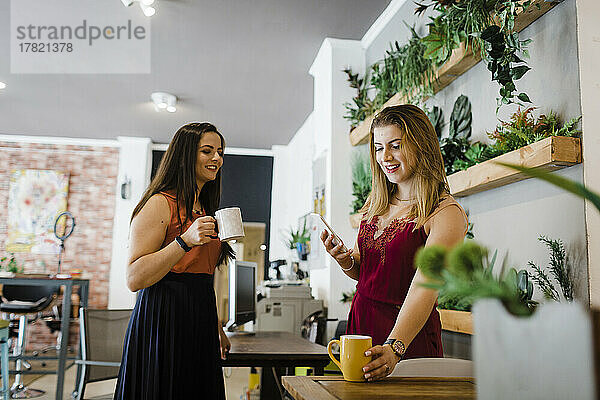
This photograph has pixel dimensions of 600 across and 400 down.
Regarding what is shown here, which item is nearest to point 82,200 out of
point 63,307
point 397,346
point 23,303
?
point 23,303

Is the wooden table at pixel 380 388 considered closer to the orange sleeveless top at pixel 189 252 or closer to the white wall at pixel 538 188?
the orange sleeveless top at pixel 189 252

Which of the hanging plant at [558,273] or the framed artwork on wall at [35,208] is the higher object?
the framed artwork on wall at [35,208]

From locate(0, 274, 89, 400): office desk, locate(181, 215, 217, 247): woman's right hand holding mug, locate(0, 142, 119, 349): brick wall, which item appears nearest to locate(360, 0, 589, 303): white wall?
locate(181, 215, 217, 247): woman's right hand holding mug

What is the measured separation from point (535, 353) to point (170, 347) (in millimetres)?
1488

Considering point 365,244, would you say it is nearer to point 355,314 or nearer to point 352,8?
point 355,314

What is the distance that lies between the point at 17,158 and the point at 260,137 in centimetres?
343

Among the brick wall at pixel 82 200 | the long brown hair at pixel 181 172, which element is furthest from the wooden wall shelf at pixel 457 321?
the brick wall at pixel 82 200

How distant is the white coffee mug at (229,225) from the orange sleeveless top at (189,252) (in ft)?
0.42

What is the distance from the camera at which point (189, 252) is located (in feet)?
5.89

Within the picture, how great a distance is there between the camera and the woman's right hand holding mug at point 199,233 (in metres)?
1.65

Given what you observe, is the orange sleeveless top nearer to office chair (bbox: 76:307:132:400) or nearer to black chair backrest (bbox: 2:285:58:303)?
office chair (bbox: 76:307:132:400)

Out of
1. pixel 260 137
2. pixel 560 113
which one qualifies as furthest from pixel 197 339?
pixel 260 137

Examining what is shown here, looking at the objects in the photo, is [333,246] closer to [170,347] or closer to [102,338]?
Result: [170,347]

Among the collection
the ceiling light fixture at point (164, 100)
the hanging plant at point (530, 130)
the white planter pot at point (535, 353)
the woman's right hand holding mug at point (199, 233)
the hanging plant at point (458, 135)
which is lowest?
the white planter pot at point (535, 353)
